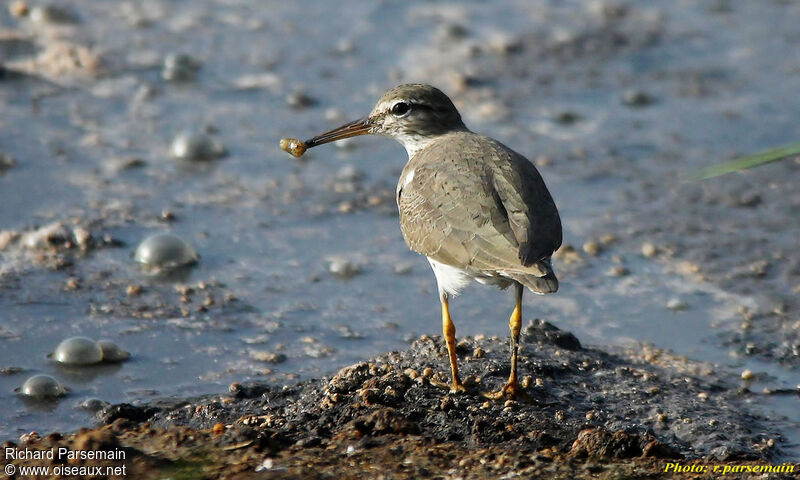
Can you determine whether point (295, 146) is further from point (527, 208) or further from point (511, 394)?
point (511, 394)

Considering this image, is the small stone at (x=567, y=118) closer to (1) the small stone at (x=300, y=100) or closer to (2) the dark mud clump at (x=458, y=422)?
(1) the small stone at (x=300, y=100)

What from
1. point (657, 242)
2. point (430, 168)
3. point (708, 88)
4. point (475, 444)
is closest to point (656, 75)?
point (708, 88)

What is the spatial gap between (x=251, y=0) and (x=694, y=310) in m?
5.83

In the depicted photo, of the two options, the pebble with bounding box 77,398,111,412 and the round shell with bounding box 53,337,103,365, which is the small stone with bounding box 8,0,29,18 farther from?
the pebble with bounding box 77,398,111,412

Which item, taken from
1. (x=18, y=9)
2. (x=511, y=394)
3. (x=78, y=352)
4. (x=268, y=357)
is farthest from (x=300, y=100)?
(x=511, y=394)

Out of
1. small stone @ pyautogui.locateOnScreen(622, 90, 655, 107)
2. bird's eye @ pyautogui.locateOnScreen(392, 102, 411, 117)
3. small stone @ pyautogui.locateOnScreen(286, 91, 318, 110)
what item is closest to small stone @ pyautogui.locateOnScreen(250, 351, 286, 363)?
bird's eye @ pyautogui.locateOnScreen(392, 102, 411, 117)

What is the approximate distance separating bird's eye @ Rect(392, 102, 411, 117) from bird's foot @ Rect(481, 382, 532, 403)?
205 cm

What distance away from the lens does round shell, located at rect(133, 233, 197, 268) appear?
7137 millimetres

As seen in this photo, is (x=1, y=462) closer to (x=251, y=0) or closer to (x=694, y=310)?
(x=694, y=310)

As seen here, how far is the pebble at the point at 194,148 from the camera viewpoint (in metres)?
8.55

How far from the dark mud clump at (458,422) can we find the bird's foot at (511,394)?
0.14 ft

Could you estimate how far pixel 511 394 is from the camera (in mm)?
5426

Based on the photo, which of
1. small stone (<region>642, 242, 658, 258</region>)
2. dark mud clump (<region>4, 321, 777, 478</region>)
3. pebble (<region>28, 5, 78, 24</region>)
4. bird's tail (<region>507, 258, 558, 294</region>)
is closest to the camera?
dark mud clump (<region>4, 321, 777, 478</region>)

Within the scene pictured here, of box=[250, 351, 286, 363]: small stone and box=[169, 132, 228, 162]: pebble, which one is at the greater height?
box=[169, 132, 228, 162]: pebble
